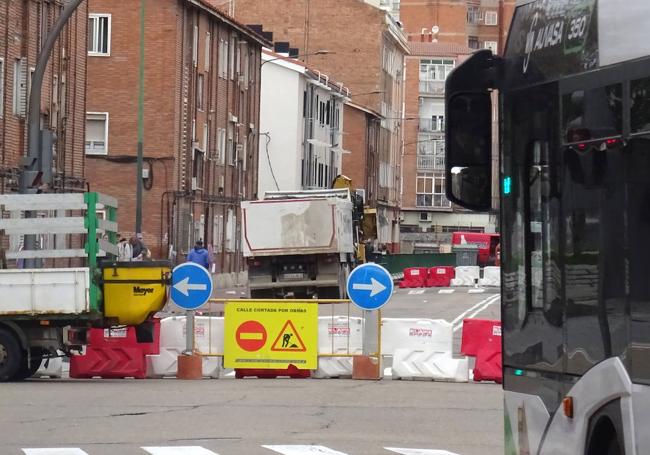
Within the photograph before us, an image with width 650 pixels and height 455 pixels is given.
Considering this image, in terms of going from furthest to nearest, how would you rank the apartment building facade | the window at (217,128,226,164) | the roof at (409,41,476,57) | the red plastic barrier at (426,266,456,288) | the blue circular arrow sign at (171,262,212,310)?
1. the roof at (409,41,476,57)
2. the apartment building facade
3. the red plastic barrier at (426,266,456,288)
4. the window at (217,128,226,164)
5. the blue circular arrow sign at (171,262,212,310)

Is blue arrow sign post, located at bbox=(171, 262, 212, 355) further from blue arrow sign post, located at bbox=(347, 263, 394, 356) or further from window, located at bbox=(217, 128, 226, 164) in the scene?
window, located at bbox=(217, 128, 226, 164)

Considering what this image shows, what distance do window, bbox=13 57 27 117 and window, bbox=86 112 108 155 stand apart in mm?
14331

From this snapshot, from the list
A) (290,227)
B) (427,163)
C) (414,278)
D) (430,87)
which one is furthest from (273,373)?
(427,163)

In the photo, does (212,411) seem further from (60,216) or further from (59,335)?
(60,216)

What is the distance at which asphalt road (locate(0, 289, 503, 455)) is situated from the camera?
44.0 ft

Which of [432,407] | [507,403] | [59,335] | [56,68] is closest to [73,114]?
[56,68]

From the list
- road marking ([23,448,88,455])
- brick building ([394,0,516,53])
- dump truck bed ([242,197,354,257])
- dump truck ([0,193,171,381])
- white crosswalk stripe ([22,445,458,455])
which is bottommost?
road marking ([23,448,88,455])

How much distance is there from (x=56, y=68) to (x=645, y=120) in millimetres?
37688

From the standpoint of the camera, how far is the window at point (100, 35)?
54.3 metres

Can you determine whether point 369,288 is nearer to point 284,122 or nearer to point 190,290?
point 190,290

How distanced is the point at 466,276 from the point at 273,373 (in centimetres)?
4886

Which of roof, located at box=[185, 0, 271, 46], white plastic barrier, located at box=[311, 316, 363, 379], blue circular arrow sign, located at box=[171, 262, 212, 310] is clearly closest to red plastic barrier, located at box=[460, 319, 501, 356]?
white plastic barrier, located at box=[311, 316, 363, 379]

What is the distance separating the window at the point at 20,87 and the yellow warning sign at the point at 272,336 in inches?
764

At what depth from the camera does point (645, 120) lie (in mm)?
6324
